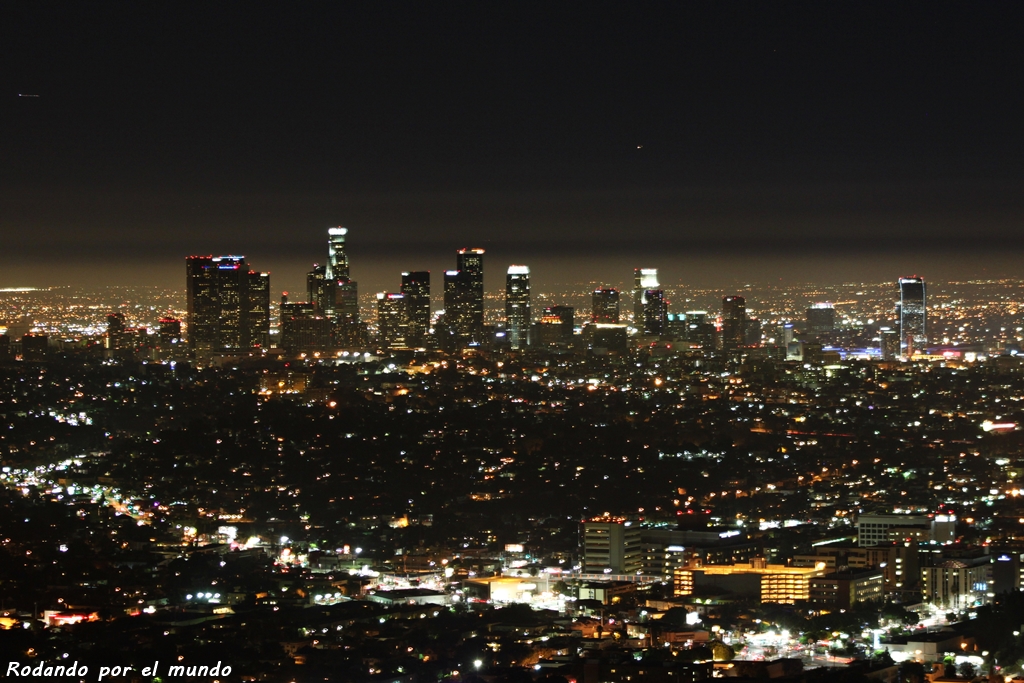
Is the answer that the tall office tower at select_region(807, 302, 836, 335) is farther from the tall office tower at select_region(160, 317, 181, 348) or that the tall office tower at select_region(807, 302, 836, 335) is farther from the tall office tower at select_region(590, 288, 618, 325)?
the tall office tower at select_region(160, 317, 181, 348)

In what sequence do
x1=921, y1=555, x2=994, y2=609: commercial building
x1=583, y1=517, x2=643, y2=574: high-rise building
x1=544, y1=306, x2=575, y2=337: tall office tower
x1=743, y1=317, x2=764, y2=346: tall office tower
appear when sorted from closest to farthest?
x1=921, y1=555, x2=994, y2=609: commercial building < x1=583, y1=517, x2=643, y2=574: high-rise building < x1=544, y1=306, x2=575, y2=337: tall office tower < x1=743, y1=317, x2=764, y2=346: tall office tower

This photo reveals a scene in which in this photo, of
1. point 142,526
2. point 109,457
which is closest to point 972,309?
point 109,457

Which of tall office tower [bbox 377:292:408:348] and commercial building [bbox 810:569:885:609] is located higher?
tall office tower [bbox 377:292:408:348]

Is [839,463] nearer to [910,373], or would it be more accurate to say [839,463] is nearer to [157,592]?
[910,373]

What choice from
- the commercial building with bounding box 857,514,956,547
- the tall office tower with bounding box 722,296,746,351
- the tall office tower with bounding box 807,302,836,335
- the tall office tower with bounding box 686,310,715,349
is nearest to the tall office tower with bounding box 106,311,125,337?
the tall office tower with bounding box 686,310,715,349

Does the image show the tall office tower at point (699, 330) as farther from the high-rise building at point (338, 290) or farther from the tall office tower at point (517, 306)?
the high-rise building at point (338, 290)

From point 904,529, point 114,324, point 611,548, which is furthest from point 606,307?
point 611,548
